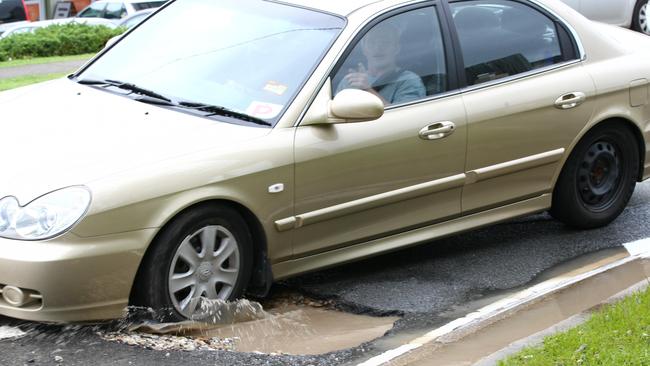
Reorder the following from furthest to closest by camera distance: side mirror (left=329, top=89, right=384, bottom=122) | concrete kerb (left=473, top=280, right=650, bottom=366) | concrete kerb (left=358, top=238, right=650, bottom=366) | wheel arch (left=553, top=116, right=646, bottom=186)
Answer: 1. wheel arch (left=553, top=116, right=646, bottom=186)
2. side mirror (left=329, top=89, right=384, bottom=122)
3. concrete kerb (left=358, top=238, right=650, bottom=366)
4. concrete kerb (left=473, top=280, right=650, bottom=366)

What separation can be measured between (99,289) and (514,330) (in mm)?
1864

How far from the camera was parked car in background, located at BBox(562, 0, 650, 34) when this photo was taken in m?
16.5

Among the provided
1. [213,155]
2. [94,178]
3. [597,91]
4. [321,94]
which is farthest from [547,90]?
[94,178]

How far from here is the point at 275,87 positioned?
5.93m

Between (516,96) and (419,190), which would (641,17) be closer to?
(516,96)

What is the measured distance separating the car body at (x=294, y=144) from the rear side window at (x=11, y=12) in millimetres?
22130

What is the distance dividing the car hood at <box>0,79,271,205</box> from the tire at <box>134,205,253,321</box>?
1.10ft

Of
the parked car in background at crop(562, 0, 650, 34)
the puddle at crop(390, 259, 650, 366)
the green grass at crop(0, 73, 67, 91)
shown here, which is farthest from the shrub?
the puddle at crop(390, 259, 650, 366)

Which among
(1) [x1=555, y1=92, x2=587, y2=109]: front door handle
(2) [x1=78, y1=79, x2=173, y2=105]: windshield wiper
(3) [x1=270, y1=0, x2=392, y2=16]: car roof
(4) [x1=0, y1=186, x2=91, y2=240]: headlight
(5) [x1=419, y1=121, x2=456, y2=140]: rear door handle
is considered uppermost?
(3) [x1=270, y1=0, x2=392, y2=16]: car roof

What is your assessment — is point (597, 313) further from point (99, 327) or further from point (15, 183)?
point (15, 183)

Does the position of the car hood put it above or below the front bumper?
above

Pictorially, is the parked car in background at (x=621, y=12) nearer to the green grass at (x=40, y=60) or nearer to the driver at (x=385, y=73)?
the green grass at (x=40, y=60)

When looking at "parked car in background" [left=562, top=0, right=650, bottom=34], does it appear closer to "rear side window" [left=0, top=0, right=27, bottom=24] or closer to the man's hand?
the man's hand

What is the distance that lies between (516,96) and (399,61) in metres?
0.78
